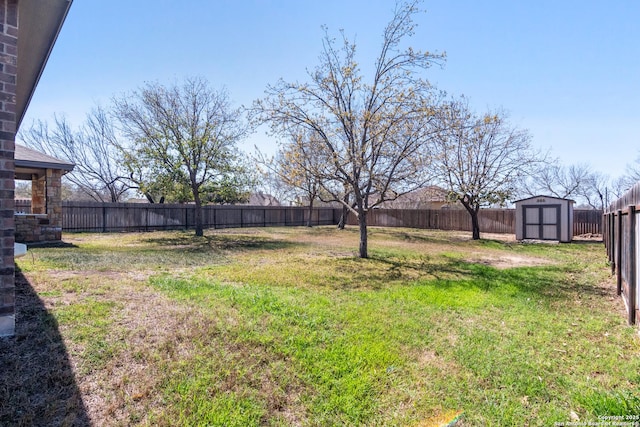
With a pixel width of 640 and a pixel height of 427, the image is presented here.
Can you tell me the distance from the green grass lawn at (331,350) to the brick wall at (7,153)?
0.57 m

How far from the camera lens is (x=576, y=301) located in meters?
5.21

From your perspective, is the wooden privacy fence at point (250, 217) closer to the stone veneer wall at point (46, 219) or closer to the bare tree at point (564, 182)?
the stone veneer wall at point (46, 219)

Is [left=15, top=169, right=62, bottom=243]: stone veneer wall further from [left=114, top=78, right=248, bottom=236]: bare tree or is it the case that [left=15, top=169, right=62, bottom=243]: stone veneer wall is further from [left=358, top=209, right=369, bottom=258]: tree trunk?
[left=358, top=209, right=369, bottom=258]: tree trunk

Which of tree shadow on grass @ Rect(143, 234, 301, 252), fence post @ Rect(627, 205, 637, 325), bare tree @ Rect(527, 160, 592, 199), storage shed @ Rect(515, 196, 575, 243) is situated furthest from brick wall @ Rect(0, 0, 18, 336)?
bare tree @ Rect(527, 160, 592, 199)

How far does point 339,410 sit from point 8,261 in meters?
2.72

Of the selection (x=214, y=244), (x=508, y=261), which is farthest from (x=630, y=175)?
(x=214, y=244)

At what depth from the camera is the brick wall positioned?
7.80ft

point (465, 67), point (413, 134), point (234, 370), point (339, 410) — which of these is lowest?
point (339, 410)

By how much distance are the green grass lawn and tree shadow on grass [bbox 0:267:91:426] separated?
8cm

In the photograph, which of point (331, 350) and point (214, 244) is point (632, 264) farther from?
point (214, 244)

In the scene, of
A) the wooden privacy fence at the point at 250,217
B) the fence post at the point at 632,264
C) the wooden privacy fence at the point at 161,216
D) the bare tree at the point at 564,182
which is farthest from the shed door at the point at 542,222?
the bare tree at the point at 564,182

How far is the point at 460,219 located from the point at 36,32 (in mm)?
22298

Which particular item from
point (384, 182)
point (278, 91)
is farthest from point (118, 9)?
point (384, 182)

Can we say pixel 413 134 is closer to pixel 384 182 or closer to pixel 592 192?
pixel 384 182
